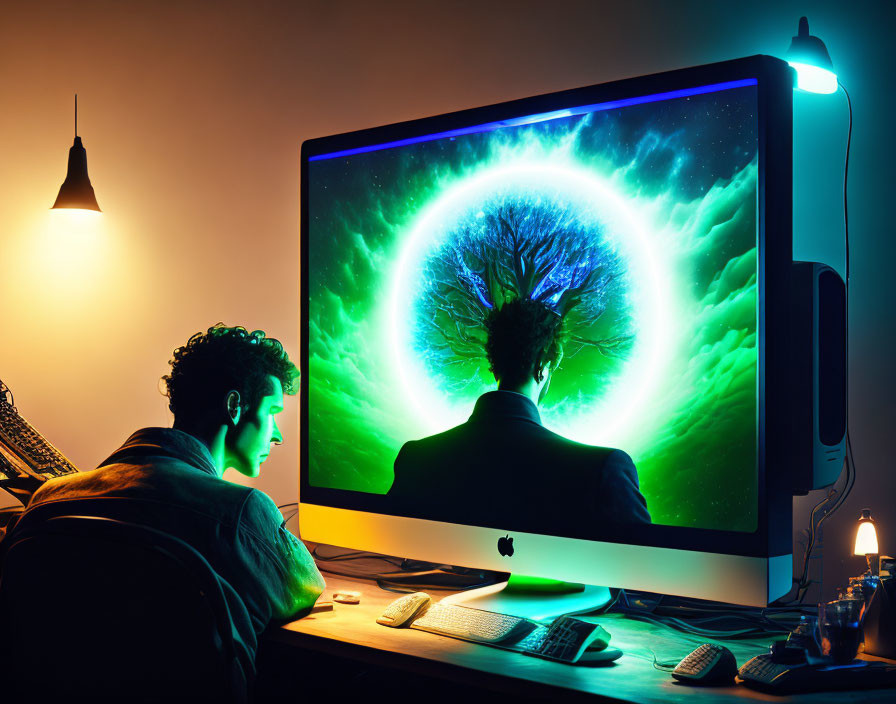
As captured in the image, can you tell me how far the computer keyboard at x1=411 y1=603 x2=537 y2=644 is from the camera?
1397 mm

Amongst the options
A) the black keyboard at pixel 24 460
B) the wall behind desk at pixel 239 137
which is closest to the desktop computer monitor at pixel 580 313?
the wall behind desk at pixel 239 137

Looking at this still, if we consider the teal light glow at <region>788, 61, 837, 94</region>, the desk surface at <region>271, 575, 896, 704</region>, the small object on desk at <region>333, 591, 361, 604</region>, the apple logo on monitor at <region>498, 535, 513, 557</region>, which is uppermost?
the teal light glow at <region>788, 61, 837, 94</region>

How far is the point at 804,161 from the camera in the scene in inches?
71.7

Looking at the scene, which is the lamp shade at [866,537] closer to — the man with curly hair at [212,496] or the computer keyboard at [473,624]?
the computer keyboard at [473,624]

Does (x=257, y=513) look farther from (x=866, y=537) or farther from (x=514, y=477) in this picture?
(x=866, y=537)

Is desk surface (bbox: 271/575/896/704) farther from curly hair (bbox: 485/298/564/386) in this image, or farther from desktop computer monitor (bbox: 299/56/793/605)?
curly hair (bbox: 485/298/564/386)

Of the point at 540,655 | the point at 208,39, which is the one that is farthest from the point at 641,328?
the point at 208,39

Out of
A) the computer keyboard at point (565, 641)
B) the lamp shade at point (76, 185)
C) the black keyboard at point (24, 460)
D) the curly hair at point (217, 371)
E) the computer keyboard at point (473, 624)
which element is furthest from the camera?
the lamp shade at point (76, 185)

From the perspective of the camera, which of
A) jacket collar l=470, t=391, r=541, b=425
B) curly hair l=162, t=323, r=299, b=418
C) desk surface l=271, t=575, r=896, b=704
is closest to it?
desk surface l=271, t=575, r=896, b=704

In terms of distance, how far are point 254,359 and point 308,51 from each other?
45.5 inches

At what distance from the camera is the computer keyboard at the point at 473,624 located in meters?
1.40

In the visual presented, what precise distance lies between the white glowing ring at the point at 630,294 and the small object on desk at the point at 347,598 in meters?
0.36

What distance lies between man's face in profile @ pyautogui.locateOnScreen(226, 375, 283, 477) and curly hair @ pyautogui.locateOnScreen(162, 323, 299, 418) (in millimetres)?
19

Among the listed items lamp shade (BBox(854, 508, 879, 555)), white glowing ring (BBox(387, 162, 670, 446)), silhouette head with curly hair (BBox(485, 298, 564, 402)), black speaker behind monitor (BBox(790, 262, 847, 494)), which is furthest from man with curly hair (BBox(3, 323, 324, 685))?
lamp shade (BBox(854, 508, 879, 555))
